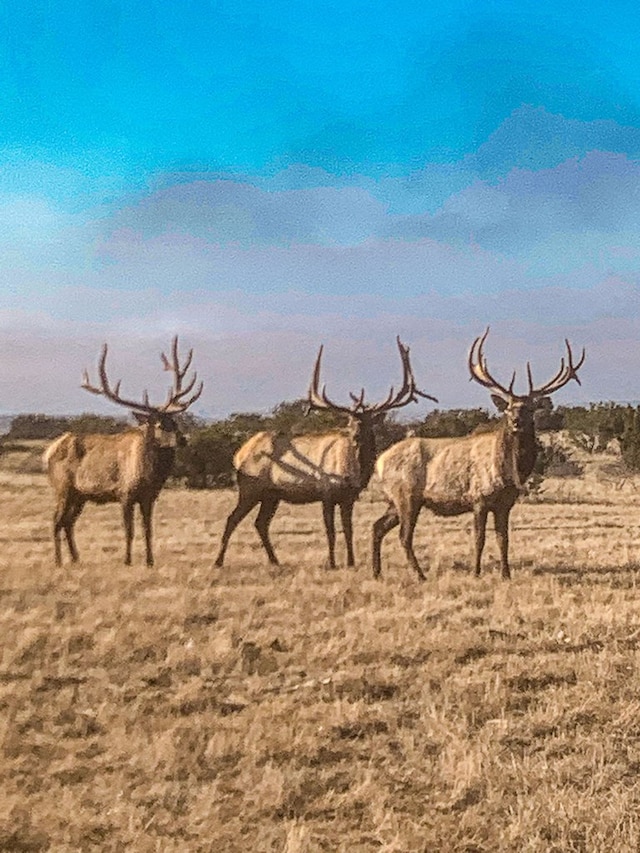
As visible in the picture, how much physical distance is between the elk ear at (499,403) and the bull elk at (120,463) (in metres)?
4.58

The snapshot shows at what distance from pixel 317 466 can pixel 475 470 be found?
2487mm

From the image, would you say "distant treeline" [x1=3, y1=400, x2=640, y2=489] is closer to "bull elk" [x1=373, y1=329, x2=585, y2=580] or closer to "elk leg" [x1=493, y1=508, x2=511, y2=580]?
"bull elk" [x1=373, y1=329, x2=585, y2=580]

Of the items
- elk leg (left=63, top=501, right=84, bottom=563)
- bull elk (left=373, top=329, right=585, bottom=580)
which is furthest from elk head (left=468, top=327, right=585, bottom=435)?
elk leg (left=63, top=501, right=84, bottom=563)

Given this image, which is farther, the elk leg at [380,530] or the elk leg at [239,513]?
the elk leg at [239,513]

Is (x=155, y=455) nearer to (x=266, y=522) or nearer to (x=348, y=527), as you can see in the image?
(x=266, y=522)

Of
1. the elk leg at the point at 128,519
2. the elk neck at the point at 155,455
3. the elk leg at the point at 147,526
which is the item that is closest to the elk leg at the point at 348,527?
the elk neck at the point at 155,455

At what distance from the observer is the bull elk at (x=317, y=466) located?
12.6 meters

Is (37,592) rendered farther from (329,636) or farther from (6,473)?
(6,473)

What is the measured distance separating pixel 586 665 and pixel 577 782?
223 centimetres

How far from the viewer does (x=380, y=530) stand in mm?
11891

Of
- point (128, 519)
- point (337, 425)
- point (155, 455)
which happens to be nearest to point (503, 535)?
point (155, 455)

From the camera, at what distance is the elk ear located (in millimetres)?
11469

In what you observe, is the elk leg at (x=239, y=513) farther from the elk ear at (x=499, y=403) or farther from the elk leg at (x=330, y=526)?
the elk ear at (x=499, y=403)

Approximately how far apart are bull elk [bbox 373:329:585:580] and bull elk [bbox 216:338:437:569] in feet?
1.88
